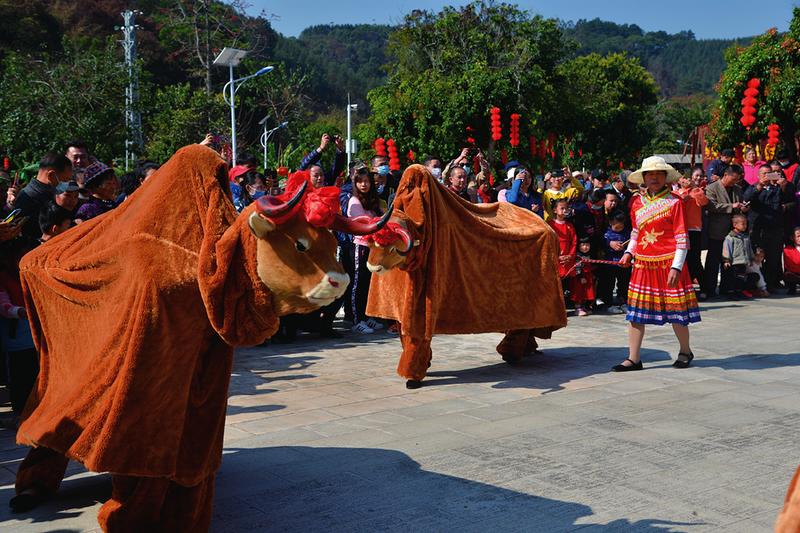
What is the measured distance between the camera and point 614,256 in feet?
39.7

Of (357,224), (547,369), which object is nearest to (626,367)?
(547,369)

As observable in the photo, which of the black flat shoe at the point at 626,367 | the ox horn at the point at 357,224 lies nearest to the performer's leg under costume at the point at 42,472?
the ox horn at the point at 357,224

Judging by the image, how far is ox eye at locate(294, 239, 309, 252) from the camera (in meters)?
3.80

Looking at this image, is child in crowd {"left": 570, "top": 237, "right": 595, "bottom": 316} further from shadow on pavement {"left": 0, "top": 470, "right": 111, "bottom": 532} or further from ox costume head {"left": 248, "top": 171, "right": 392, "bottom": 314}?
ox costume head {"left": 248, "top": 171, "right": 392, "bottom": 314}

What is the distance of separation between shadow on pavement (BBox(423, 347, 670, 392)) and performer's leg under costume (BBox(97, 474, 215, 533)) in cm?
375

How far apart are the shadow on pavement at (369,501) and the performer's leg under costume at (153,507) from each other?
0.35m

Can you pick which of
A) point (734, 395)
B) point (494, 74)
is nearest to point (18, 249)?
point (734, 395)

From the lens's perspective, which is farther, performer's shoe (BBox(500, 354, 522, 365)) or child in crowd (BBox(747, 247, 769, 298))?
child in crowd (BBox(747, 247, 769, 298))

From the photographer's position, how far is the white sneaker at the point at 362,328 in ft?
34.3

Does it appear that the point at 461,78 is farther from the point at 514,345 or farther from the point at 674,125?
the point at 674,125

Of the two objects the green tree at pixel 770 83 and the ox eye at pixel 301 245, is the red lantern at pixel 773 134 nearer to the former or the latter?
the green tree at pixel 770 83

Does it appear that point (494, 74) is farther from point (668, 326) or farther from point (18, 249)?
point (18, 249)

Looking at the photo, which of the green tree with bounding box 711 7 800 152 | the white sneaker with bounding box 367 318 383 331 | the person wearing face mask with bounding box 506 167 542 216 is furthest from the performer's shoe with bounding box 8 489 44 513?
the green tree with bounding box 711 7 800 152

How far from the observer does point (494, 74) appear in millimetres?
27734
